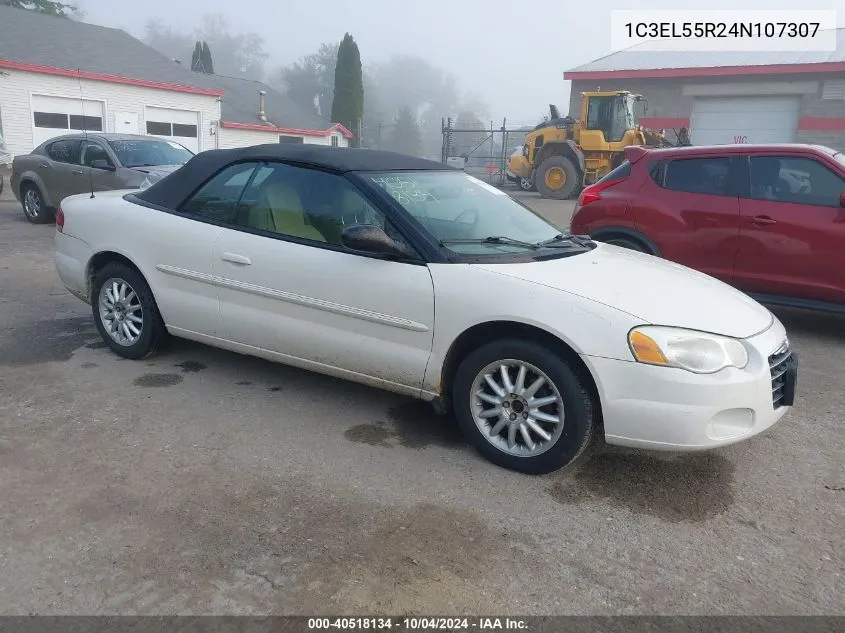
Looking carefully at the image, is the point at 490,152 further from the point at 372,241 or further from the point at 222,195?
the point at 372,241

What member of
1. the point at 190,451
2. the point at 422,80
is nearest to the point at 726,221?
the point at 190,451

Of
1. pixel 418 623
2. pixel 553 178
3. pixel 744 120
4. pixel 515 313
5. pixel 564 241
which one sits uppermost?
pixel 744 120

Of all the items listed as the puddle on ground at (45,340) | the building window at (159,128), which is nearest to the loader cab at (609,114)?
the building window at (159,128)

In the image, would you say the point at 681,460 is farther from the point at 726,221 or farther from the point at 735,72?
the point at 735,72

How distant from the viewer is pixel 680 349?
2963mm

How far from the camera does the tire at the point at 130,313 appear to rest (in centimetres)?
445

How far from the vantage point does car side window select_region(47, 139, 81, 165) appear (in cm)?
1088

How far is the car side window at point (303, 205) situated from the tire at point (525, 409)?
947mm

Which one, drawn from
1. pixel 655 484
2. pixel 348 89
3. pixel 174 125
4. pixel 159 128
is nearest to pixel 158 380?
pixel 655 484

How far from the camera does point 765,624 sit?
228 cm

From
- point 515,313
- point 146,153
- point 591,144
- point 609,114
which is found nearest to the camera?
point 515,313

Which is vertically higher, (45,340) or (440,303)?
(440,303)

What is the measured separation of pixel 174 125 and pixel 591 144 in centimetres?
1633

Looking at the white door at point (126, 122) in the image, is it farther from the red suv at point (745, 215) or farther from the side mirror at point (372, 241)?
the side mirror at point (372, 241)
